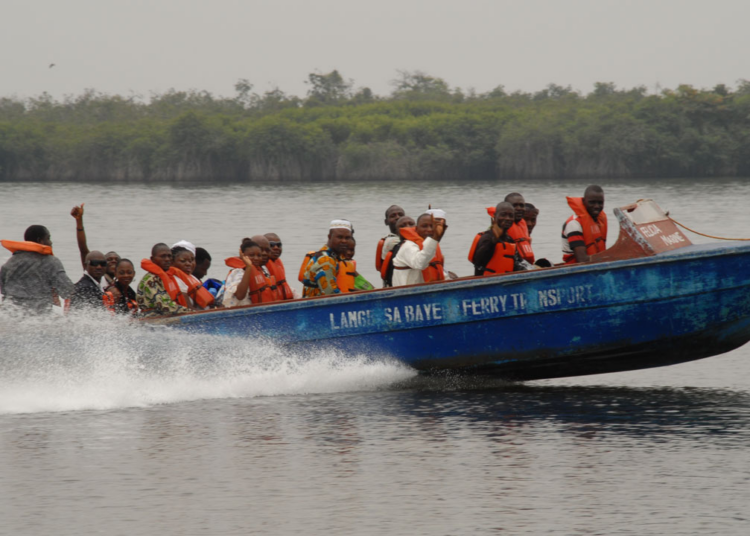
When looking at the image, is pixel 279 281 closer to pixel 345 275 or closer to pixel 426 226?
pixel 345 275

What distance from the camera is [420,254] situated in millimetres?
9633

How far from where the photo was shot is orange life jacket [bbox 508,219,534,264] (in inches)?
403

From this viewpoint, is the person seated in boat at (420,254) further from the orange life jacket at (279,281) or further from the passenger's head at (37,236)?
the passenger's head at (37,236)

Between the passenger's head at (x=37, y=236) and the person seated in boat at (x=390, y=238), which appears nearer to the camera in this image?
the passenger's head at (x=37, y=236)

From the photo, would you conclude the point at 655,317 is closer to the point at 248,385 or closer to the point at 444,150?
the point at 248,385

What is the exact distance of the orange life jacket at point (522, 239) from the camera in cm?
1023

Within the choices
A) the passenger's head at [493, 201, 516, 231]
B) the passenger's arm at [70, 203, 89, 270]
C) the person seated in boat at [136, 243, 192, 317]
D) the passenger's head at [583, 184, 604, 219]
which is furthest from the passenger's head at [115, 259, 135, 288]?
the passenger's head at [583, 184, 604, 219]

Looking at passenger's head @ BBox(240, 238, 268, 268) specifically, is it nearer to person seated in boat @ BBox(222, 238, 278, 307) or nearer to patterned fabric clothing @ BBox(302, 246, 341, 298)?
person seated in boat @ BBox(222, 238, 278, 307)

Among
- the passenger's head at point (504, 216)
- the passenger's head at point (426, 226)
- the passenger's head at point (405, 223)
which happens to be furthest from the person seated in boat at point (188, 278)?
the passenger's head at point (504, 216)

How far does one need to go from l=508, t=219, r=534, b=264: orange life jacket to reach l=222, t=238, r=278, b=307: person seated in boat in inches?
84.0

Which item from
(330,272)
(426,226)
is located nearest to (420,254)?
(426,226)

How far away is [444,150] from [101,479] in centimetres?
6078

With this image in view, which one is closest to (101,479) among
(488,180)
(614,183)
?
(614,183)

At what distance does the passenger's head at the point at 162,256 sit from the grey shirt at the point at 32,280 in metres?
0.73
